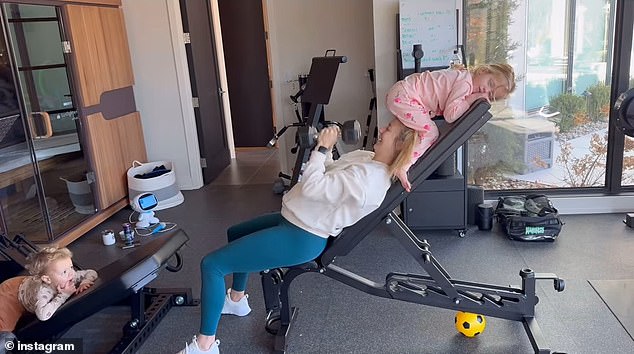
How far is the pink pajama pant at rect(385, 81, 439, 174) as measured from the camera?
6.72 ft

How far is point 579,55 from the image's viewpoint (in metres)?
3.70

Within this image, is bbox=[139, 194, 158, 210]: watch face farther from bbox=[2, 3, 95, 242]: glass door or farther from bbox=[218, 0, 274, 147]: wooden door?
bbox=[218, 0, 274, 147]: wooden door

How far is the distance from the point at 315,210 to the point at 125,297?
3.17 feet

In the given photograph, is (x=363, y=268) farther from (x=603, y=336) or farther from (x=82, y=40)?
(x=82, y=40)

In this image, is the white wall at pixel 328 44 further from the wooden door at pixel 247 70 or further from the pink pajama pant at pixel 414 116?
the pink pajama pant at pixel 414 116

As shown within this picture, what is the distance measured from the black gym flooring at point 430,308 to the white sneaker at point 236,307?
0.13 ft

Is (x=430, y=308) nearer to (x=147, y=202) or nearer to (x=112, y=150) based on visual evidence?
(x=147, y=202)

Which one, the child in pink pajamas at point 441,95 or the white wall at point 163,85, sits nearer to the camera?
the child in pink pajamas at point 441,95

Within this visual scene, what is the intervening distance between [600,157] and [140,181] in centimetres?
359

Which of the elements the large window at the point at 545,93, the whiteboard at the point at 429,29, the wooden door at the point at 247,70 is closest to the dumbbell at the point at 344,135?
the whiteboard at the point at 429,29

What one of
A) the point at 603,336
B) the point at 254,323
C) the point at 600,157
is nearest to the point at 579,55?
the point at 600,157

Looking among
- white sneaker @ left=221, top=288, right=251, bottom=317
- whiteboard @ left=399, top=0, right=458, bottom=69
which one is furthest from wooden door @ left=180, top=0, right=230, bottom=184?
white sneaker @ left=221, top=288, right=251, bottom=317

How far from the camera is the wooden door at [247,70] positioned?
6.17m

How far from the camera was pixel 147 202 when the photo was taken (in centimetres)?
398
